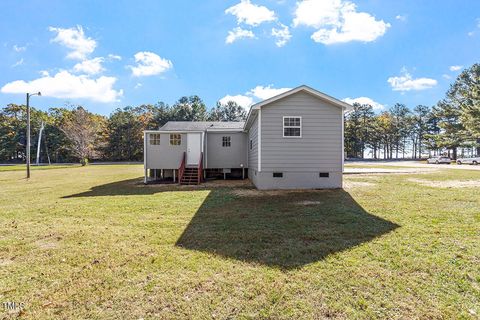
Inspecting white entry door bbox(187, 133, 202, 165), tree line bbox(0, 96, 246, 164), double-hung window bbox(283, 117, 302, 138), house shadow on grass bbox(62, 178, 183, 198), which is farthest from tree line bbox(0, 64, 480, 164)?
house shadow on grass bbox(62, 178, 183, 198)

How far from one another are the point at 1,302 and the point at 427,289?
463cm

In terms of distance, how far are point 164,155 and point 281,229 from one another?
10458mm

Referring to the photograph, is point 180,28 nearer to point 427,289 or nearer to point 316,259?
point 316,259

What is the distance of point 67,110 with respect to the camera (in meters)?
51.6

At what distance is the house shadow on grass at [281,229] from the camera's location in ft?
12.6

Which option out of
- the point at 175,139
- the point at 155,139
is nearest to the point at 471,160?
the point at 175,139

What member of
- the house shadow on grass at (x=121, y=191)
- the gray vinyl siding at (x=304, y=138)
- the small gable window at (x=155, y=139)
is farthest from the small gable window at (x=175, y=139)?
the gray vinyl siding at (x=304, y=138)

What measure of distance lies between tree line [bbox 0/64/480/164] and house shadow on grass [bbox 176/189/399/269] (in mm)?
30694

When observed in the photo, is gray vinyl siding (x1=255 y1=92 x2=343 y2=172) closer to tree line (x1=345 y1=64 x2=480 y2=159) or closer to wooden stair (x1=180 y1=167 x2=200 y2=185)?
wooden stair (x1=180 y1=167 x2=200 y2=185)

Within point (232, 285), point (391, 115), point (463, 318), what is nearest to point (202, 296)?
point (232, 285)

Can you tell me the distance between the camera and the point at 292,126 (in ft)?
34.2

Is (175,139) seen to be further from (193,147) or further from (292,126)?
(292,126)

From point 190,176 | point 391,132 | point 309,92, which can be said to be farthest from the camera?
point 391,132

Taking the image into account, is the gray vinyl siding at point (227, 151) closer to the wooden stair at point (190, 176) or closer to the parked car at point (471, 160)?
the wooden stair at point (190, 176)
